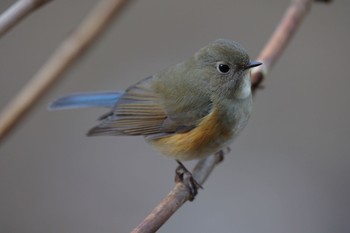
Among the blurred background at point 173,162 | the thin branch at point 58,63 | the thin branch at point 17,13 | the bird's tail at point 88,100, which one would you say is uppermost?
the thin branch at point 17,13

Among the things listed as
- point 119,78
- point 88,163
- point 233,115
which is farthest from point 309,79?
point 233,115

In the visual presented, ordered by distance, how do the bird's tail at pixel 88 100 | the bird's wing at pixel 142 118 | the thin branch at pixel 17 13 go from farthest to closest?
the bird's tail at pixel 88 100 → the bird's wing at pixel 142 118 → the thin branch at pixel 17 13

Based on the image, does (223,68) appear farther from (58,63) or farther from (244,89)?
(58,63)

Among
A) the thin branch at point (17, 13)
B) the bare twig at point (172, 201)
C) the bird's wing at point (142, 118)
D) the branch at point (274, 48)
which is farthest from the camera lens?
the bird's wing at point (142, 118)

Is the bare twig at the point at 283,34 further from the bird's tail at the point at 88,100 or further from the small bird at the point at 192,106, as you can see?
the bird's tail at the point at 88,100

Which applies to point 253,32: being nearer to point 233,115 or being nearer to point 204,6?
point 204,6

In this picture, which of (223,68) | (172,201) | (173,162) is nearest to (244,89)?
(223,68)

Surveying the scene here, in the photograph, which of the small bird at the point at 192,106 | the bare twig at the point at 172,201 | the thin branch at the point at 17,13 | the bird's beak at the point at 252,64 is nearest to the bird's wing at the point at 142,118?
the small bird at the point at 192,106
